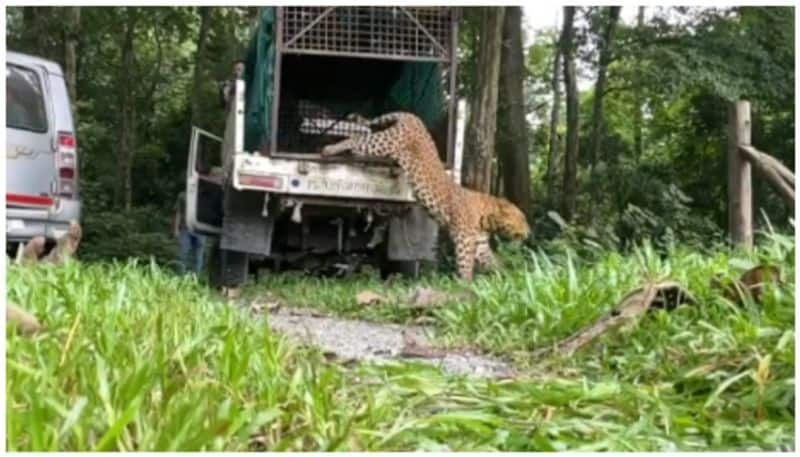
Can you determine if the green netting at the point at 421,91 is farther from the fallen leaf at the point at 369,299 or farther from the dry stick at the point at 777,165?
the dry stick at the point at 777,165

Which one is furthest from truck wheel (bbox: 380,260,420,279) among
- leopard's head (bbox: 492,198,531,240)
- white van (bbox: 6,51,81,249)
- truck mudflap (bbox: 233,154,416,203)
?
white van (bbox: 6,51,81,249)

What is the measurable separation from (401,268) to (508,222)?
3.19 feet

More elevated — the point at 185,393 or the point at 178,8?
the point at 178,8

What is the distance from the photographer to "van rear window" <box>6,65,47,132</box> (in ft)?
23.4

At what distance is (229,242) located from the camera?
348 inches

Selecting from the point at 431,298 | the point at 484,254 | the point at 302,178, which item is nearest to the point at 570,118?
the point at 484,254

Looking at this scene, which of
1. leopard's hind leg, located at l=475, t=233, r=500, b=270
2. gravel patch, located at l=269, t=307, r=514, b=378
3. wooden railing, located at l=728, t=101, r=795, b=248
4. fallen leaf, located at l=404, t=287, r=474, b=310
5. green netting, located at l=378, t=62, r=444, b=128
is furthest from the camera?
green netting, located at l=378, t=62, r=444, b=128

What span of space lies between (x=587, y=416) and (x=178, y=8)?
1552 cm

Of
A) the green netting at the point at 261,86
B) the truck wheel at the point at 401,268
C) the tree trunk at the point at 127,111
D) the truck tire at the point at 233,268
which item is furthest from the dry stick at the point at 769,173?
the tree trunk at the point at 127,111

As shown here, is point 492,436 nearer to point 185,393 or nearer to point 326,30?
point 185,393

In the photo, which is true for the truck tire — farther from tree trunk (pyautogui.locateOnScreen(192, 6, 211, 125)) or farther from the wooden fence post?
tree trunk (pyautogui.locateOnScreen(192, 6, 211, 125))

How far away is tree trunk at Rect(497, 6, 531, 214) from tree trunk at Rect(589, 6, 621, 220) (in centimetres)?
119

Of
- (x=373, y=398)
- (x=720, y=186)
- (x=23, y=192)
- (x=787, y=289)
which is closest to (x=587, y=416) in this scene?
(x=373, y=398)

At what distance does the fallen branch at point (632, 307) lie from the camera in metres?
3.96
